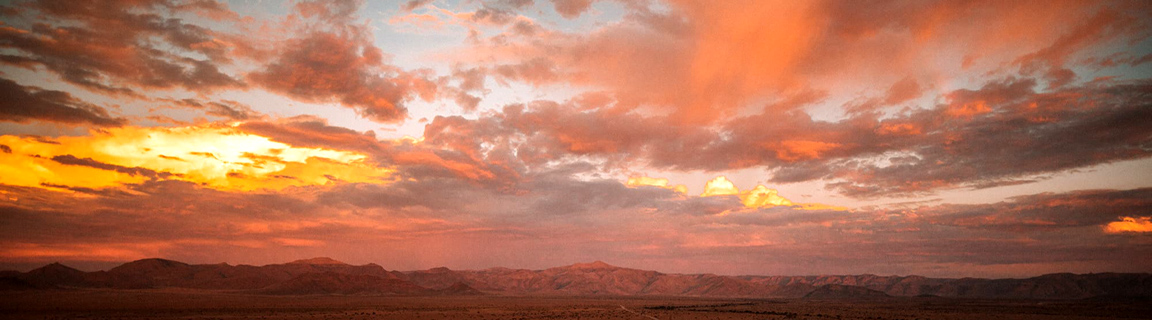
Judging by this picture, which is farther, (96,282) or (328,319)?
(96,282)

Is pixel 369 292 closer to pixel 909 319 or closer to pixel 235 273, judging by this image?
pixel 235 273

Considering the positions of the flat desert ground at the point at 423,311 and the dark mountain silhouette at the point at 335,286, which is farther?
the dark mountain silhouette at the point at 335,286

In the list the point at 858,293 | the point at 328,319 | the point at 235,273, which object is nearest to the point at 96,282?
the point at 235,273

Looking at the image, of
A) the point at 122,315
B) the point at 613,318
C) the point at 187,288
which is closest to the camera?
the point at 122,315

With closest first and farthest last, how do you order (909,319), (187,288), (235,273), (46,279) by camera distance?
(909,319), (46,279), (187,288), (235,273)

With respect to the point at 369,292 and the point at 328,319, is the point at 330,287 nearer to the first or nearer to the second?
the point at 369,292

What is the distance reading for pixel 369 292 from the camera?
164625 mm

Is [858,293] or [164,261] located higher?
[164,261]

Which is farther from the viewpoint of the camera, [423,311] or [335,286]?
[335,286]

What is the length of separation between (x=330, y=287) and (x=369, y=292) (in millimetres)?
10612

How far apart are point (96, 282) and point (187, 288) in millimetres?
21451

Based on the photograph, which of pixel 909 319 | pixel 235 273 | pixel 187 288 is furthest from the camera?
pixel 235 273

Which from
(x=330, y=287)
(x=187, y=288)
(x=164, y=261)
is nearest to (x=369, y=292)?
(x=330, y=287)

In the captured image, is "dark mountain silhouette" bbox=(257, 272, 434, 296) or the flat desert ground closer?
the flat desert ground
